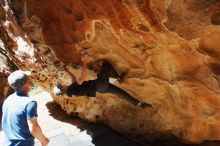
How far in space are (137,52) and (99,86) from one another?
1.07 m

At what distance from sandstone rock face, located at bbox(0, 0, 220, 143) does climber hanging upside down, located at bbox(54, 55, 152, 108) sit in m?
0.09

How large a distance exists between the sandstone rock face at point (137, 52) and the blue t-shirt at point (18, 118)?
113 centimetres

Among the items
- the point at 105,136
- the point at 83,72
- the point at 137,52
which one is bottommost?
the point at 105,136

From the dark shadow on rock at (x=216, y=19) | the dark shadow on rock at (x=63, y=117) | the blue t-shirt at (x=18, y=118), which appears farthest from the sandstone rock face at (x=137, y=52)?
the blue t-shirt at (x=18, y=118)

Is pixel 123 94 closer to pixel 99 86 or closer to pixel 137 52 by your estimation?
pixel 99 86

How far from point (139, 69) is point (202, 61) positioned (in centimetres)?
101

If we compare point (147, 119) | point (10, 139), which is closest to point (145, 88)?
point (147, 119)

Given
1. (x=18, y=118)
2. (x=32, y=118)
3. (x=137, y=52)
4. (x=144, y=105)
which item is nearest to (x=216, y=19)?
(x=137, y=52)

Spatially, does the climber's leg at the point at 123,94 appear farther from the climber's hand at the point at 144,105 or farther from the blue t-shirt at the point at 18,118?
the blue t-shirt at the point at 18,118

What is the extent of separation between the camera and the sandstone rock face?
11.6 ft

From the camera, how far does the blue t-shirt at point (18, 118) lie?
3828 mm

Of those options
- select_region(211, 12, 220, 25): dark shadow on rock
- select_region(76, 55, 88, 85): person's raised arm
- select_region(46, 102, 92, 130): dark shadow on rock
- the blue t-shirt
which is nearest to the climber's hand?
select_region(76, 55, 88, 85): person's raised arm

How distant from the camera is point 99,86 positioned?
5.21 metres

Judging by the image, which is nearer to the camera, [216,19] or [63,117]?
[216,19]
